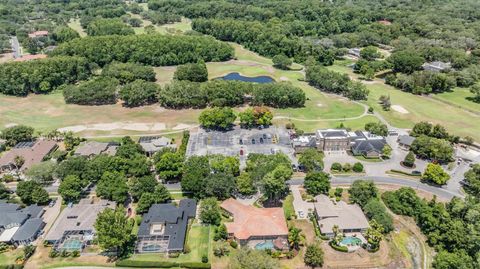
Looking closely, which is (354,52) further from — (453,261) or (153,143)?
(453,261)

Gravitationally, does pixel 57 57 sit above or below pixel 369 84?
above

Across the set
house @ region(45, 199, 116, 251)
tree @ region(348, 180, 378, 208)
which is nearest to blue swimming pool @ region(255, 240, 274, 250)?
tree @ region(348, 180, 378, 208)

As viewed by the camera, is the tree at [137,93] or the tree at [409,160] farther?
the tree at [137,93]

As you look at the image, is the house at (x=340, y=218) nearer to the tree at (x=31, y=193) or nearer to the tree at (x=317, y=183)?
the tree at (x=317, y=183)

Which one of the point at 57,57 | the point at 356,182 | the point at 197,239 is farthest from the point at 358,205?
the point at 57,57

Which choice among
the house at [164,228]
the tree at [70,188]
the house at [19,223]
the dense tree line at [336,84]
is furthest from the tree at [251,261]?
the dense tree line at [336,84]

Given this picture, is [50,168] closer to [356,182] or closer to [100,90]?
[100,90]

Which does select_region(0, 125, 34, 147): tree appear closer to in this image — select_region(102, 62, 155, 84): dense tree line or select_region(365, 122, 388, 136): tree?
select_region(102, 62, 155, 84): dense tree line
